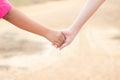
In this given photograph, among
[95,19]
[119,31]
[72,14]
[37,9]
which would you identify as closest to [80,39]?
[119,31]

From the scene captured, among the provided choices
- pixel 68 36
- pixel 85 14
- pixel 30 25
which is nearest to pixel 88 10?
pixel 85 14

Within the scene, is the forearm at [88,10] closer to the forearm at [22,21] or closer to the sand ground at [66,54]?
the forearm at [22,21]

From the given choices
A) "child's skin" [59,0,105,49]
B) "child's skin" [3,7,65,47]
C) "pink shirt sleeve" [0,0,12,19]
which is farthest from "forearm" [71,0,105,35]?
"pink shirt sleeve" [0,0,12,19]

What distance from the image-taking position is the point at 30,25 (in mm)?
3225

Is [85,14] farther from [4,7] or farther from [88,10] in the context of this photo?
[4,7]

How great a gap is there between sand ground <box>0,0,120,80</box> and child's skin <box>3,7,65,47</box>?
46.3 inches

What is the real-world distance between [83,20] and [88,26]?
3.31 m

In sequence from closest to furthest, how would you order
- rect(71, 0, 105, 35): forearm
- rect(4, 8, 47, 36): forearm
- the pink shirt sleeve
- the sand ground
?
the pink shirt sleeve
rect(4, 8, 47, 36): forearm
rect(71, 0, 105, 35): forearm
the sand ground

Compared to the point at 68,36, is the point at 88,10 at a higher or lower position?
higher

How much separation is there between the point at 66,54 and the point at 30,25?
6.98ft

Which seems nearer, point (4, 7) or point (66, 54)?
point (4, 7)

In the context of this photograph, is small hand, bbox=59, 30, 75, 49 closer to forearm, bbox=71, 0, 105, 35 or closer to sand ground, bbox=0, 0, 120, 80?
forearm, bbox=71, 0, 105, 35

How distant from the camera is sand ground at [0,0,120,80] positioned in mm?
4637

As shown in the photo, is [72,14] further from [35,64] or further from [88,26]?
[35,64]
